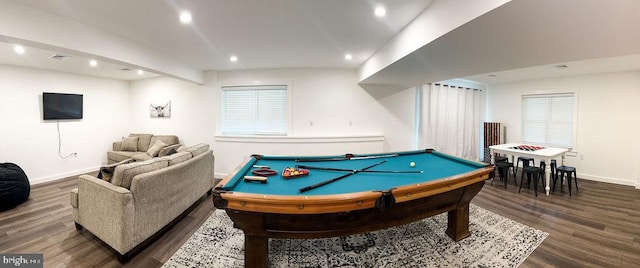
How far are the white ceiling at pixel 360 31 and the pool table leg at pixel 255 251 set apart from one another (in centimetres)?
192

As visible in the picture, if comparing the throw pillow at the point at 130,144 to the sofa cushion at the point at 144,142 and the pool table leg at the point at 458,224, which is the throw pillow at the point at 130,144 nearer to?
the sofa cushion at the point at 144,142

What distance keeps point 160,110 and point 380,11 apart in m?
5.50

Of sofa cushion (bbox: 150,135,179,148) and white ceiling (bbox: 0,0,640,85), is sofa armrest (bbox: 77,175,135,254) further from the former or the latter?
sofa cushion (bbox: 150,135,179,148)

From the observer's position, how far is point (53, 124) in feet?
15.0

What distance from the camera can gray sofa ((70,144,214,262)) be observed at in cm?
→ 201

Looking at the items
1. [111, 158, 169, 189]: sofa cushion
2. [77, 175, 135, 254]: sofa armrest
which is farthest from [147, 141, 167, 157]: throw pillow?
[111, 158, 169, 189]: sofa cushion

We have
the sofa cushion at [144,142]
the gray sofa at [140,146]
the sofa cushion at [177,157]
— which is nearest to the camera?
the sofa cushion at [177,157]

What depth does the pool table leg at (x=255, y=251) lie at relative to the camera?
5.32 ft

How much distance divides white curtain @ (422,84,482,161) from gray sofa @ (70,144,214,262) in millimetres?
4767

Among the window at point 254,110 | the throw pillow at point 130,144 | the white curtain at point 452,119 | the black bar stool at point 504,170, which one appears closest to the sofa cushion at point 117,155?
the throw pillow at point 130,144

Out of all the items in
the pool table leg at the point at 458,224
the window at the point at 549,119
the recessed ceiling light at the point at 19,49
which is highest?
the recessed ceiling light at the point at 19,49

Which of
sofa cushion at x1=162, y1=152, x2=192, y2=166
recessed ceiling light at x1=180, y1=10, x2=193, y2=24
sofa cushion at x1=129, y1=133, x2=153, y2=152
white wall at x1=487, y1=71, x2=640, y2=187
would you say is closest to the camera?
recessed ceiling light at x1=180, y1=10, x2=193, y2=24

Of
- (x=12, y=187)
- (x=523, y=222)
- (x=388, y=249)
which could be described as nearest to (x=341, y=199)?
(x=388, y=249)

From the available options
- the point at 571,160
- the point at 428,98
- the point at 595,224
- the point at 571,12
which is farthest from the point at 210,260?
the point at 571,160
